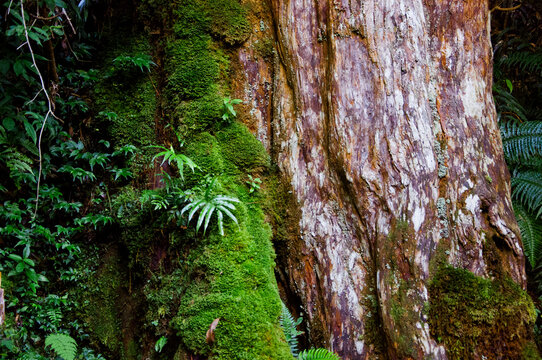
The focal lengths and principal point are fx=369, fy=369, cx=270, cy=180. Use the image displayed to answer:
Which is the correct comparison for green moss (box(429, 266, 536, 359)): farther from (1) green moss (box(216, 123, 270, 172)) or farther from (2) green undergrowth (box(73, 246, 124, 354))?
(2) green undergrowth (box(73, 246, 124, 354))

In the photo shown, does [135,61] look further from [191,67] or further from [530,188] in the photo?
[530,188]

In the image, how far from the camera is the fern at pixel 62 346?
2838 mm

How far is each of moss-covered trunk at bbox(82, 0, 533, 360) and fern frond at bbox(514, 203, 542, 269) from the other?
5.14 ft

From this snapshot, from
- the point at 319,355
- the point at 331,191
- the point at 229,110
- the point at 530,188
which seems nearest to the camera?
the point at 319,355

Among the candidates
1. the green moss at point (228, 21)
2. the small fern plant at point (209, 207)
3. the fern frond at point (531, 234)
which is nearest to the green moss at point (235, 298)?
the small fern plant at point (209, 207)

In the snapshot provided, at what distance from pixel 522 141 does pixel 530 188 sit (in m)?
0.64

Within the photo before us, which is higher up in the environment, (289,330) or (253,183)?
(253,183)

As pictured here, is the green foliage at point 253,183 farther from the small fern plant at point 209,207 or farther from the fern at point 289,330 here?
the fern at point 289,330

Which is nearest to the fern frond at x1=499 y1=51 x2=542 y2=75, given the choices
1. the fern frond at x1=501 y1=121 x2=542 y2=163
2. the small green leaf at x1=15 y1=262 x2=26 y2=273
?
the fern frond at x1=501 y1=121 x2=542 y2=163

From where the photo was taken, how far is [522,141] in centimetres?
470

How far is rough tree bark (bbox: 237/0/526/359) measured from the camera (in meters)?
2.75

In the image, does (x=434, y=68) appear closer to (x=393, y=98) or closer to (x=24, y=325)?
(x=393, y=98)

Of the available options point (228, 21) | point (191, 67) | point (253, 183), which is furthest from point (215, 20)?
point (253, 183)

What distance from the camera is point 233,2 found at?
3471 mm
